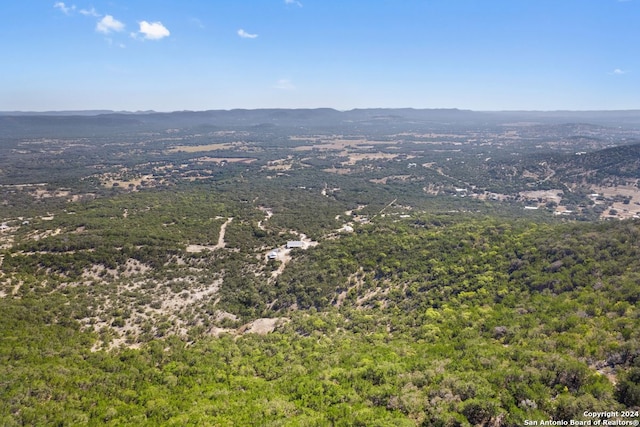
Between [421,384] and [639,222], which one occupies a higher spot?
[639,222]

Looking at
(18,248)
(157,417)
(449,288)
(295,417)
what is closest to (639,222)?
(449,288)

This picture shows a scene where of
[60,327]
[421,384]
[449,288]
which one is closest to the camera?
[421,384]

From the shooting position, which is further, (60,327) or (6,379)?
(60,327)

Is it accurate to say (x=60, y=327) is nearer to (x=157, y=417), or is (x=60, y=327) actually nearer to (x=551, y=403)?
(x=157, y=417)

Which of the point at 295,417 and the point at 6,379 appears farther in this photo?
the point at 6,379

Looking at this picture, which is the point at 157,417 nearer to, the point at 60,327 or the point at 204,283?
the point at 60,327

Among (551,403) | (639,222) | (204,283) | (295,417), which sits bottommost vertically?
(204,283)

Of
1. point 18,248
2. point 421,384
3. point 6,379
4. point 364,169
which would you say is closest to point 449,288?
point 421,384

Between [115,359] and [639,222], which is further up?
[639,222]

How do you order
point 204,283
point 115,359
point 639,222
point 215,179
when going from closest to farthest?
point 115,359, point 639,222, point 204,283, point 215,179
